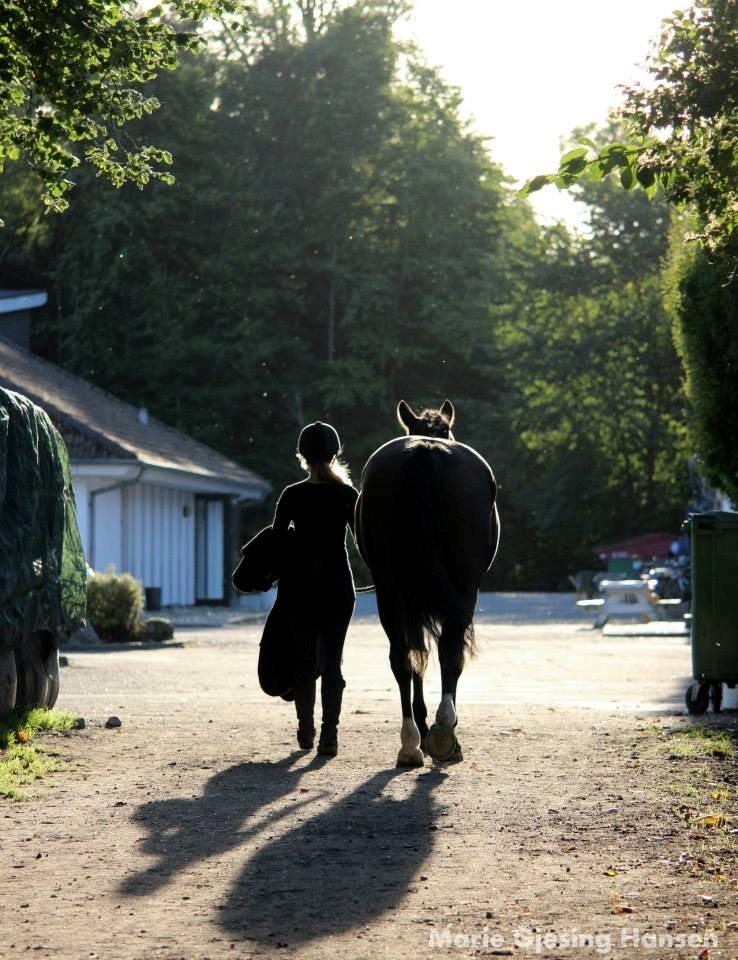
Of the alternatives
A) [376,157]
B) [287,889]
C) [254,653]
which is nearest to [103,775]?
[287,889]

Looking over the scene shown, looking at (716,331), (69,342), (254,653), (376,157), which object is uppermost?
(376,157)

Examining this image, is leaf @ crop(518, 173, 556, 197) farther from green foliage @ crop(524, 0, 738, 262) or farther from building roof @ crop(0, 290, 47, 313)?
building roof @ crop(0, 290, 47, 313)

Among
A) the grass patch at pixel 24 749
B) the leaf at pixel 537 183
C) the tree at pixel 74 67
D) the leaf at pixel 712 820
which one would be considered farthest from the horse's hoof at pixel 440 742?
the tree at pixel 74 67

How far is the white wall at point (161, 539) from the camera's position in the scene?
3797 cm

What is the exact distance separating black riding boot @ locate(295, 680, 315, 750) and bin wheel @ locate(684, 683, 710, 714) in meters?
3.90

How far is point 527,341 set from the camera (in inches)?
2373

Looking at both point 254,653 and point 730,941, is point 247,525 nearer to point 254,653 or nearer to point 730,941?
point 254,653

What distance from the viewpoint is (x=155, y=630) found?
88.7 ft

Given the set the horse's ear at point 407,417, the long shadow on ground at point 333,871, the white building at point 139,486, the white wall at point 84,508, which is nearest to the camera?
the long shadow on ground at point 333,871

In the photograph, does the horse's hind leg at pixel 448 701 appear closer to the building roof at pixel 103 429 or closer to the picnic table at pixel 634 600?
the building roof at pixel 103 429

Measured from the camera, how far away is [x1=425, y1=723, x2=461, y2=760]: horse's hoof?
32.1 ft

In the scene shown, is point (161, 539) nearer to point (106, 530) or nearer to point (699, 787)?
point (106, 530)

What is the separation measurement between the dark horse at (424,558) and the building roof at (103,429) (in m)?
25.2

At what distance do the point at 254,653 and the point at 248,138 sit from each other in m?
39.7
